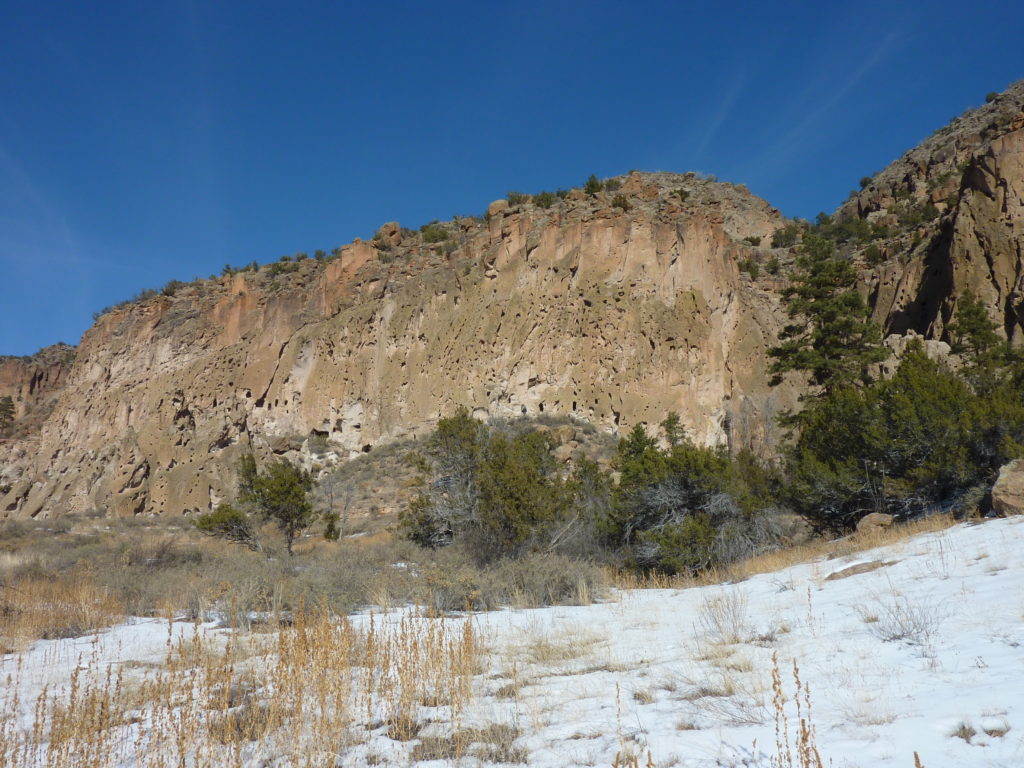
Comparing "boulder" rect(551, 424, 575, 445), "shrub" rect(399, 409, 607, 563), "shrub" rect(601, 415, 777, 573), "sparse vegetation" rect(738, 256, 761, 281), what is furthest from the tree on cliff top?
"sparse vegetation" rect(738, 256, 761, 281)

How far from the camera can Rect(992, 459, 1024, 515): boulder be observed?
27.3ft

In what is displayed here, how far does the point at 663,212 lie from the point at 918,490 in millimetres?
22795

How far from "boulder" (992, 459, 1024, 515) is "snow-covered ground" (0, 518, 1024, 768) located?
85 cm

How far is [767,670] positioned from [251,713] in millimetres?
3610

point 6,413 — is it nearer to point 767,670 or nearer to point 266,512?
point 266,512

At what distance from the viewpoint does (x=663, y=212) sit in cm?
3134

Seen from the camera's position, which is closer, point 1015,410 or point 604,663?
point 604,663

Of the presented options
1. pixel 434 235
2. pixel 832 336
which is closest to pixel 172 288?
pixel 434 235

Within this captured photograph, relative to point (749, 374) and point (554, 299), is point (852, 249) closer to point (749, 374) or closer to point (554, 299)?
point (749, 374)

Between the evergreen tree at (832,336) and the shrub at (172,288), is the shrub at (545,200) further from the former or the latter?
the shrub at (172,288)

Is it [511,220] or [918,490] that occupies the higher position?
[511,220]

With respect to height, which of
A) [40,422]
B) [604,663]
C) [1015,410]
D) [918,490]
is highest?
[40,422]

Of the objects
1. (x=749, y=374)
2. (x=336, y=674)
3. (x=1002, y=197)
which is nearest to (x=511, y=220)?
(x=749, y=374)

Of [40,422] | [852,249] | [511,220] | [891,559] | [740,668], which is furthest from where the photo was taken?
[40,422]
